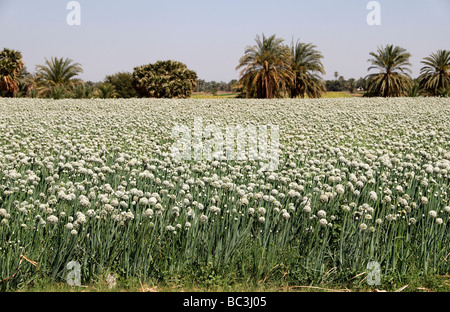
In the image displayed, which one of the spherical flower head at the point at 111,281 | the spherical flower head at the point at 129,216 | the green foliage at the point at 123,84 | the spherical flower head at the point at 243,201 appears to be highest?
the green foliage at the point at 123,84

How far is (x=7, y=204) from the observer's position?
5.39 meters

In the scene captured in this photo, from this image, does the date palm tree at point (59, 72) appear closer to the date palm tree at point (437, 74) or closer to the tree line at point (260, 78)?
the tree line at point (260, 78)

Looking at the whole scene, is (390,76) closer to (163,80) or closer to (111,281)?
(163,80)

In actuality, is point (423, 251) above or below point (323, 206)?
below

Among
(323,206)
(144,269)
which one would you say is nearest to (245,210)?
(323,206)

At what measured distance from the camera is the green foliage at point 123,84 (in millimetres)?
56662

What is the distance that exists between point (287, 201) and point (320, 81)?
4542 centimetres

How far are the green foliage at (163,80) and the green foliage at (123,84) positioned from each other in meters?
0.81

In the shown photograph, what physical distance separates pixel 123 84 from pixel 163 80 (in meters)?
6.19

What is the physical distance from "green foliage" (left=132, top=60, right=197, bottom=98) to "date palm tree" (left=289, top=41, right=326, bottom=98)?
1577 cm

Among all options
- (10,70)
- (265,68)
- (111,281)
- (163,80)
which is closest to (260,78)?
(265,68)

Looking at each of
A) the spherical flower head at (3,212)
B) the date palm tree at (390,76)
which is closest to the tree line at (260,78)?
the date palm tree at (390,76)

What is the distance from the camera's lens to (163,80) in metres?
56.2

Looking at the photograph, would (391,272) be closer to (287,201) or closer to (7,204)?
(287,201)
